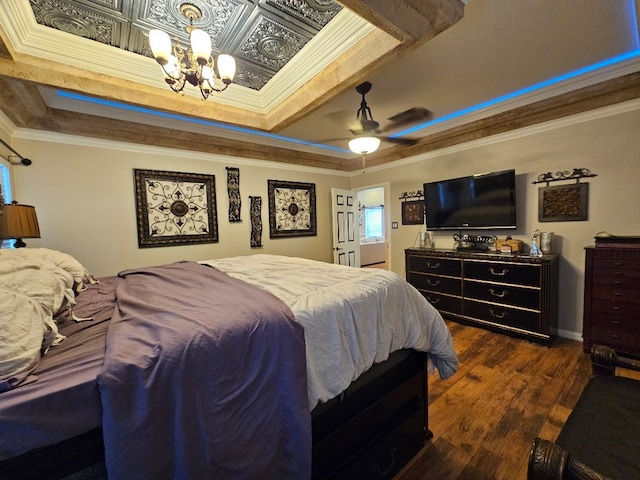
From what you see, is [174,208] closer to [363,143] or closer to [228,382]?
[363,143]

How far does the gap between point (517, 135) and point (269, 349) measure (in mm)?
3865

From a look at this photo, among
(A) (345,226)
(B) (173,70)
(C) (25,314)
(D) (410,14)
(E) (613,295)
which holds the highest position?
(D) (410,14)

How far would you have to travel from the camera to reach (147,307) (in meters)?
1.21

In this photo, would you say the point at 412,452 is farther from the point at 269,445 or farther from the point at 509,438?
the point at 269,445

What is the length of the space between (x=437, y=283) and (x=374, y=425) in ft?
8.90

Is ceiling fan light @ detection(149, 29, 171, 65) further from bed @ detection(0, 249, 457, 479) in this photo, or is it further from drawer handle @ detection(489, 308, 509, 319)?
drawer handle @ detection(489, 308, 509, 319)

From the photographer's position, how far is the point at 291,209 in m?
4.71

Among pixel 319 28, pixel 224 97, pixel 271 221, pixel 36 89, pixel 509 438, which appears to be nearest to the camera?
pixel 509 438

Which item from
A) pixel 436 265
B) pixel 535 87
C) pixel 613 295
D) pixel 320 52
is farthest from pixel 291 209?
pixel 613 295

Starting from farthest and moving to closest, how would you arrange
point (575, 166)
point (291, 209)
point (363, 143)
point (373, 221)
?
point (373, 221) < point (291, 209) < point (575, 166) < point (363, 143)

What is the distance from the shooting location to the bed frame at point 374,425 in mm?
1158

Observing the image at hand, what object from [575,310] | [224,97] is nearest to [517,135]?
[575,310]

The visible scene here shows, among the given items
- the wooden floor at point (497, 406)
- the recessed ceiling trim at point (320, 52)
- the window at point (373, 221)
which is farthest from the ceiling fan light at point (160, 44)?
the window at point (373, 221)

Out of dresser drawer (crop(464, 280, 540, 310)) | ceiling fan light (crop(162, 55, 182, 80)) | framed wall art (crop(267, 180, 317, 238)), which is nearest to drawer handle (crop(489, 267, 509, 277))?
dresser drawer (crop(464, 280, 540, 310))
